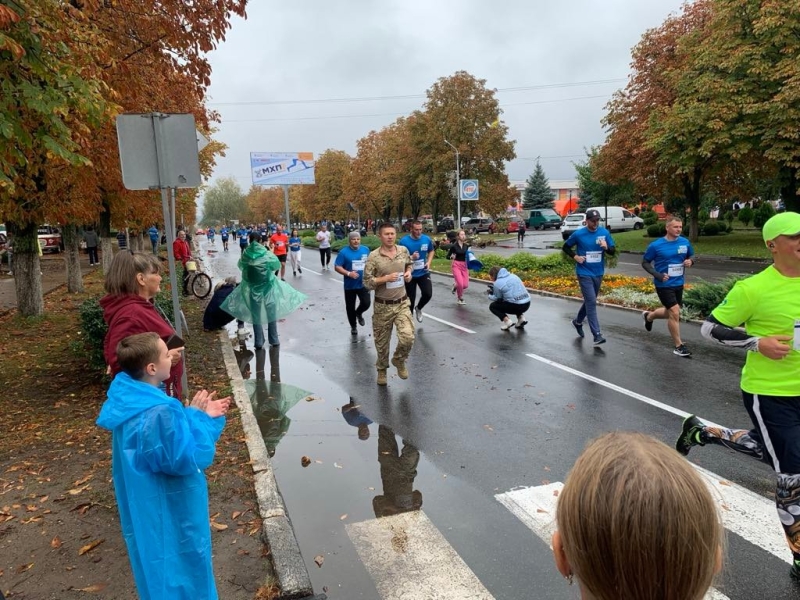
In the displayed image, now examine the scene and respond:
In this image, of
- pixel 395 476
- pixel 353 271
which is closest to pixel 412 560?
pixel 395 476

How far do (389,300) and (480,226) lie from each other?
48.7 meters

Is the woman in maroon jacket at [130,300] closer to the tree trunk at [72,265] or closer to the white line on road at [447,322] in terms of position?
the white line on road at [447,322]

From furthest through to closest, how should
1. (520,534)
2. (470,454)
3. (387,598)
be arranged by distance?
1. (470,454)
2. (520,534)
3. (387,598)

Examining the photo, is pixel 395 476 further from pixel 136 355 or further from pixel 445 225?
pixel 445 225

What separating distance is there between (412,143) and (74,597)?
4695cm

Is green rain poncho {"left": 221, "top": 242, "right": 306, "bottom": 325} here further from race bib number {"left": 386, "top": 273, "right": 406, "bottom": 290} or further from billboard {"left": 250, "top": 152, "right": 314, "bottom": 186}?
billboard {"left": 250, "top": 152, "right": 314, "bottom": 186}

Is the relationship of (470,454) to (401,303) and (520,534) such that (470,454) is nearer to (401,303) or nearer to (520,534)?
(520,534)

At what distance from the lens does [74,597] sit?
126 inches

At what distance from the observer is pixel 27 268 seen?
36.6ft

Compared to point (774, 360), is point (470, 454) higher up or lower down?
lower down

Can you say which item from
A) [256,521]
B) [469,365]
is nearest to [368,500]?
[256,521]

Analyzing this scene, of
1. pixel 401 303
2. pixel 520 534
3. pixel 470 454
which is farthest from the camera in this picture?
pixel 401 303

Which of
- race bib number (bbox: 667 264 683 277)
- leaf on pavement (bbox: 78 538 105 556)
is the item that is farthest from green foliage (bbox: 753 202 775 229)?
leaf on pavement (bbox: 78 538 105 556)

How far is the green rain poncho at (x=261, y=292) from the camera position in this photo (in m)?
9.12
